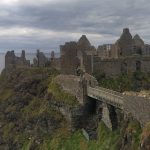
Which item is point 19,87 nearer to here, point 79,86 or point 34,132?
point 34,132

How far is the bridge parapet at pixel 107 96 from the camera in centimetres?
6226

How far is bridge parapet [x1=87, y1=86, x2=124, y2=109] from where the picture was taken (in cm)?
6226

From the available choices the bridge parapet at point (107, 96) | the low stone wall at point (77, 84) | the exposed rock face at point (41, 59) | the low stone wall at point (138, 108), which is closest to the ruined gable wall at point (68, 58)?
the low stone wall at point (77, 84)

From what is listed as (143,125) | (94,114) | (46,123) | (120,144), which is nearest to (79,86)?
(94,114)

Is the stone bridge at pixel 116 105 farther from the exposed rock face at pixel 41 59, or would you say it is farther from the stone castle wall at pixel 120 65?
the exposed rock face at pixel 41 59

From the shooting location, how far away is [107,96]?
67375 millimetres

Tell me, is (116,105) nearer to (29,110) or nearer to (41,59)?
(29,110)

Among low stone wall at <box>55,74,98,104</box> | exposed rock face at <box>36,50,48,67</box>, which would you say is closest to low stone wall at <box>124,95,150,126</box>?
low stone wall at <box>55,74,98,104</box>

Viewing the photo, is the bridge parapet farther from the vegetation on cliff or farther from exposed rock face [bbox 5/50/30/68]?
exposed rock face [bbox 5/50/30/68]

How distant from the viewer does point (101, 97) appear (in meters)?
70.1

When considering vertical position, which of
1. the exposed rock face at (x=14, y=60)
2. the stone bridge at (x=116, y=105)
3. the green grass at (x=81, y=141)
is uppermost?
the exposed rock face at (x=14, y=60)

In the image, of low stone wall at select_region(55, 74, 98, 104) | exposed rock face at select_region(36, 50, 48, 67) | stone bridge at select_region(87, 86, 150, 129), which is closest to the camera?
stone bridge at select_region(87, 86, 150, 129)

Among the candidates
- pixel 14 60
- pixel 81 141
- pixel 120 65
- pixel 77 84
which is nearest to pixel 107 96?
pixel 81 141

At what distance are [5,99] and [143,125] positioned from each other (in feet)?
182
